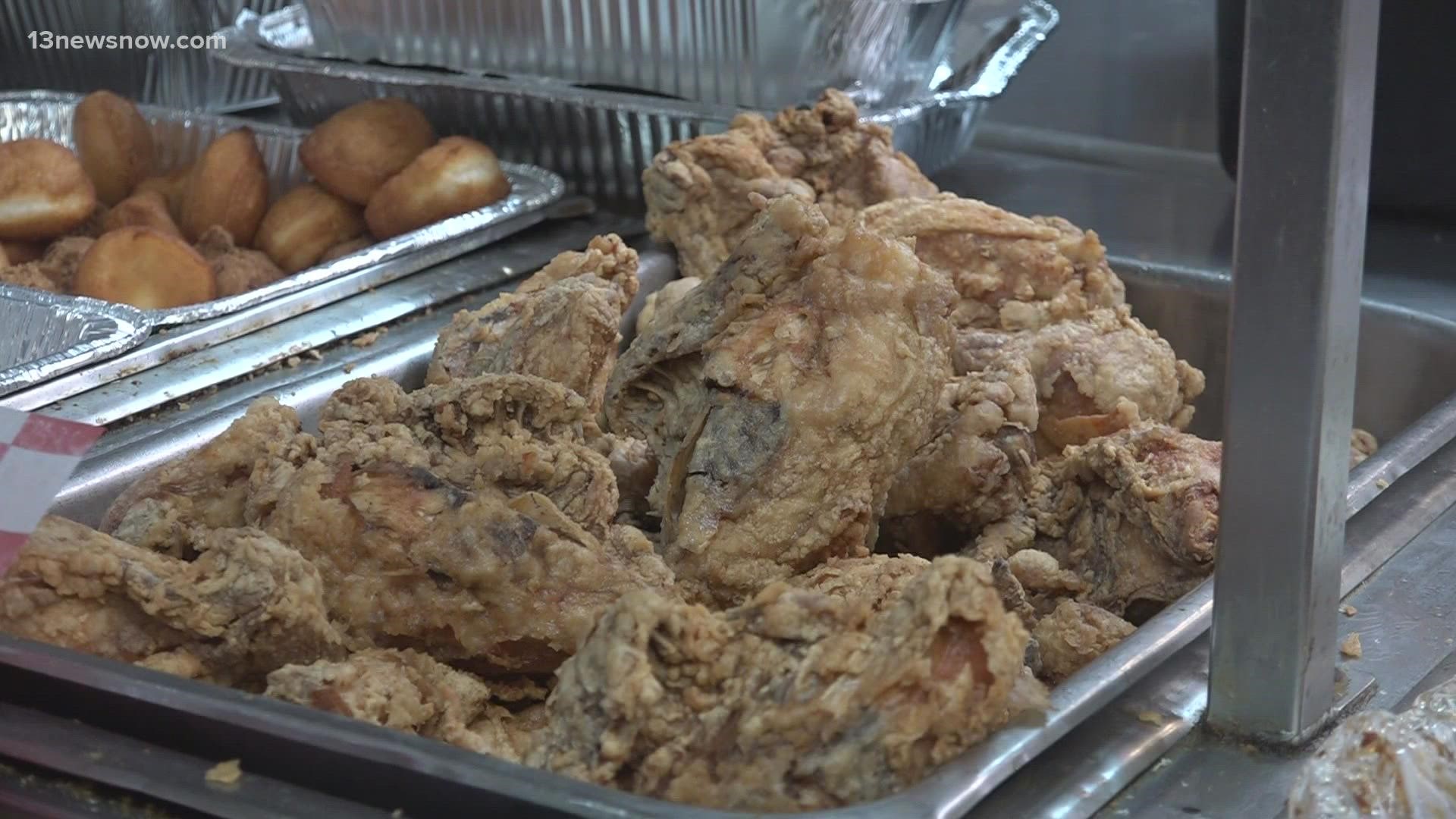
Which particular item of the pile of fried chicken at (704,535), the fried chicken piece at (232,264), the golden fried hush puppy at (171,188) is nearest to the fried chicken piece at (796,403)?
the pile of fried chicken at (704,535)

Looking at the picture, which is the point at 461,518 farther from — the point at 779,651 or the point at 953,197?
the point at 953,197

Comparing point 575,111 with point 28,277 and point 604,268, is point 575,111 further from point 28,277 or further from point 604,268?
point 28,277

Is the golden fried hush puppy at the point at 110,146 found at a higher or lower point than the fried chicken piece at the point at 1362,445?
higher

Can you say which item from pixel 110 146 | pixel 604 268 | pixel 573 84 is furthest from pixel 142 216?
pixel 604 268

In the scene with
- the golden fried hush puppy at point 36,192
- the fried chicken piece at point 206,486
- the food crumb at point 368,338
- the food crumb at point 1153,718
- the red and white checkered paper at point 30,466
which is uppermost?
the red and white checkered paper at point 30,466

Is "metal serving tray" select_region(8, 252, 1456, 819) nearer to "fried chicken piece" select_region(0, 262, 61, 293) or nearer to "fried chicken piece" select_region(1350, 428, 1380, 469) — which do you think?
"fried chicken piece" select_region(1350, 428, 1380, 469)

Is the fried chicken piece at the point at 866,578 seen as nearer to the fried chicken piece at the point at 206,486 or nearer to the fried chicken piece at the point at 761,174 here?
the fried chicken piece at the point at 206,486

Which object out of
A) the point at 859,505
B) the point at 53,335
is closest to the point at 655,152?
the point at 53,335
